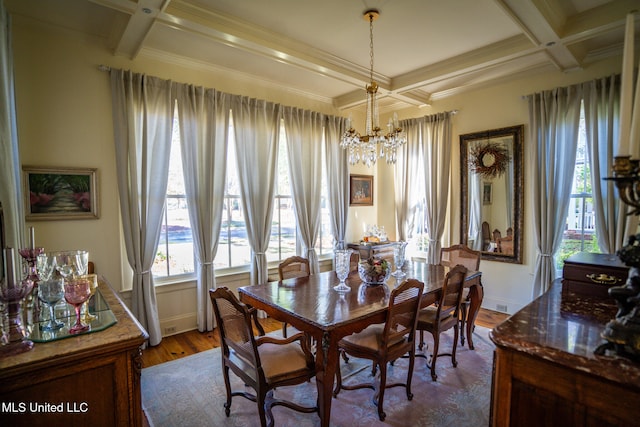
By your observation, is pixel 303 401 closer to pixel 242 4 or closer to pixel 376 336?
pixel 376 336

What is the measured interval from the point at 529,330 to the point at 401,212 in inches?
167

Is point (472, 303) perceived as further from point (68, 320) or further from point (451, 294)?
point (68, 320)

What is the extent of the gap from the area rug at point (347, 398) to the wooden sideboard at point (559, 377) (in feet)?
4.43

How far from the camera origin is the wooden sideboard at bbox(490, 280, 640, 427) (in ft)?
2.79

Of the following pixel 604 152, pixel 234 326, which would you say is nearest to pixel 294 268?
pixel 234 326

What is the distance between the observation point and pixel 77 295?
4.51 feet

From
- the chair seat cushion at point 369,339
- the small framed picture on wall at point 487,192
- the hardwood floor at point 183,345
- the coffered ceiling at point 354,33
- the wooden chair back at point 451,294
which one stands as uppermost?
the coffered ceiling at point 354,33

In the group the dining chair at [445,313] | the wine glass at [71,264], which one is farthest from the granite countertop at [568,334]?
the wine glass at [71,264]

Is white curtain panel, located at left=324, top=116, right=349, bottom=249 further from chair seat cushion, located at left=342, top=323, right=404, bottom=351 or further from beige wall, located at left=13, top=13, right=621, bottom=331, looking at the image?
chair seat cushion, located at left=342, top=323, right=404, bottom=351

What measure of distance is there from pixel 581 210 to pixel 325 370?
140 inches

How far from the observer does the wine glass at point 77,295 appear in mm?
1349

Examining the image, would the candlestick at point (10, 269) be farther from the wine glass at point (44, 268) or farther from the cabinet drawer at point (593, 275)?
the cabinet drawer at point (593, 275)

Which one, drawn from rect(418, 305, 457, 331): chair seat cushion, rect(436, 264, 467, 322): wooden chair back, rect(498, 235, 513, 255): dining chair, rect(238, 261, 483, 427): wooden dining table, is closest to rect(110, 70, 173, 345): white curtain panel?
rect(238, 261, 483, 427): wooden dining table

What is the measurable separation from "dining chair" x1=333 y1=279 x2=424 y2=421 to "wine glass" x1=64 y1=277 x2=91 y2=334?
5.29 feet
